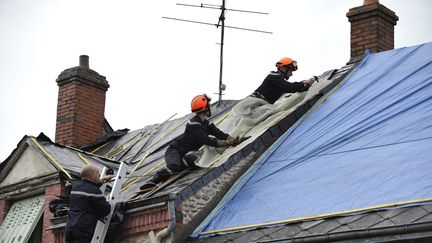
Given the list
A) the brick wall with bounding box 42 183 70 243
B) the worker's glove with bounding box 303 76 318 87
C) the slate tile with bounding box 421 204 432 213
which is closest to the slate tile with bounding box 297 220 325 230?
the slate tile with bounding box 421 204 432 213

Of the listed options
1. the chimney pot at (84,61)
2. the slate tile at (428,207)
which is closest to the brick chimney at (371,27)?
the chimney pot at (84,61)

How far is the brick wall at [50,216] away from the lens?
13.5 meters

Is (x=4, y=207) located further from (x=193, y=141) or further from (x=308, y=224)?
(x=308, y=224)

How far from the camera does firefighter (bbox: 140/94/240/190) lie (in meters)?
13.7

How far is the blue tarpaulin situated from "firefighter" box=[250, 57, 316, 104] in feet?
1.71

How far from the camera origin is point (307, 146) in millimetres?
13117

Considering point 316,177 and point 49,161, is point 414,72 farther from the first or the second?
point 49,161

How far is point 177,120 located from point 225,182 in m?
6.01

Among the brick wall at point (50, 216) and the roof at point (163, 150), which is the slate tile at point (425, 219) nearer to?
the roof at point (163, 150)

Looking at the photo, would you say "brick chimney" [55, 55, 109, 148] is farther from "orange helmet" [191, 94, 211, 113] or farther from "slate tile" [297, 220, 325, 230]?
"slate tile" [297, 220, 325, 230]

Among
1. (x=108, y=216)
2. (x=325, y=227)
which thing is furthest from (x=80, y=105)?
(x=325, y=227)

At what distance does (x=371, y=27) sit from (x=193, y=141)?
4.65 meters

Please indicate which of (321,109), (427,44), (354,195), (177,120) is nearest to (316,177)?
(354,195)

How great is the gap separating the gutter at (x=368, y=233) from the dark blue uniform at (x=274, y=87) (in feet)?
13.8
